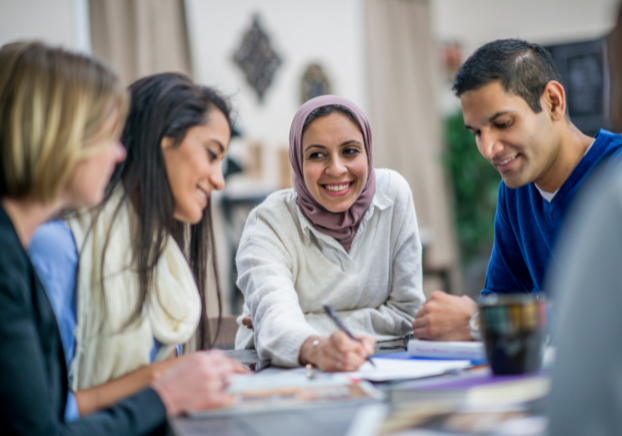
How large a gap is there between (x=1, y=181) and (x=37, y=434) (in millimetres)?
331

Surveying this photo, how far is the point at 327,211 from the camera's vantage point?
1.71 m

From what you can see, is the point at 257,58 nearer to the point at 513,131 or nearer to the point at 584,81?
the point at 584,81

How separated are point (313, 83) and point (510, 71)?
4087 mm

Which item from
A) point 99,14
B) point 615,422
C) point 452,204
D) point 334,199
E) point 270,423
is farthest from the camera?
point 452,204

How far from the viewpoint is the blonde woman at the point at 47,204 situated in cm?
75

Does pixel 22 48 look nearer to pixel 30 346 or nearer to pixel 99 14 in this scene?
pixel 30 346

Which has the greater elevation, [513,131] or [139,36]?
[139,36]

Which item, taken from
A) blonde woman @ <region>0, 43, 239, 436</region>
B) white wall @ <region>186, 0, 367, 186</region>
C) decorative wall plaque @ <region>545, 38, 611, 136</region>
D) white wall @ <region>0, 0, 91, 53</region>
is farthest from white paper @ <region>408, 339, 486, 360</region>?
decorative wall plaque @ <region>545, 38, 611, 136</region>

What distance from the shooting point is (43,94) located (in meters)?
0.81

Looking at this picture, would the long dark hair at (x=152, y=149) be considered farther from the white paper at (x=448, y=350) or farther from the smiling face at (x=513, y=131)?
the smiling face at (x=513, y=131)

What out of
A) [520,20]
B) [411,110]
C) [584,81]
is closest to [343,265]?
[411,110]

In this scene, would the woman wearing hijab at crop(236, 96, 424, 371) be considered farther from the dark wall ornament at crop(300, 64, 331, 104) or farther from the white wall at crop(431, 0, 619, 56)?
the white wall at crop(431, 0, 619, 56)

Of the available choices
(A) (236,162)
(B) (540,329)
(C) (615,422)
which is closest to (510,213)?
(B) (540,329)

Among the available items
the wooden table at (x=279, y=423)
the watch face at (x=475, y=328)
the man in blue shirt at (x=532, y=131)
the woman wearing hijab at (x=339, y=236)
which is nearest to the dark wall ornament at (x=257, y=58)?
the woman wearing hijab at (x=339, y=236)
